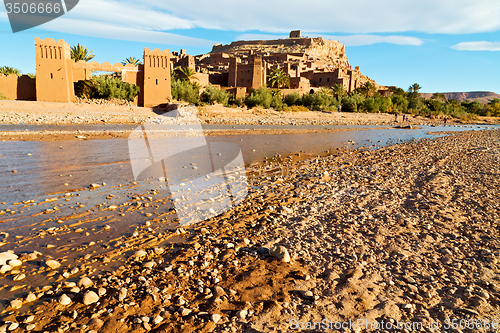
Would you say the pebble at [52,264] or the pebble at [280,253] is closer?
the pebble at [52,264]

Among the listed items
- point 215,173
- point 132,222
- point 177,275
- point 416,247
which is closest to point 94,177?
point 215,173

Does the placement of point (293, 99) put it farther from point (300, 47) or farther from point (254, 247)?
point (300, 47)

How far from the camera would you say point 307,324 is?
7.54 ft

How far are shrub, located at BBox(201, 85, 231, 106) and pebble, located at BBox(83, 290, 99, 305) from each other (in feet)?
109

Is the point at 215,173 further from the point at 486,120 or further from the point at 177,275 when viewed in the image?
the point at 486,120

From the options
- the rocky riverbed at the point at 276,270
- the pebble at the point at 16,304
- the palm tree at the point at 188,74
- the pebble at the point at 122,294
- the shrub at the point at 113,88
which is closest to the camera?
the rocky riverbed at the point at 276,270

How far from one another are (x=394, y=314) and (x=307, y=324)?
0.74m

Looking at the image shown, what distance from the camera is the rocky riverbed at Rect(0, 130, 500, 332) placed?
7.82 feet

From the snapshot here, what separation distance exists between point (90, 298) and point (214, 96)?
1331 inches

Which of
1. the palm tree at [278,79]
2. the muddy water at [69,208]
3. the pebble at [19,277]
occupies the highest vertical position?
the palm tree at [278,79]

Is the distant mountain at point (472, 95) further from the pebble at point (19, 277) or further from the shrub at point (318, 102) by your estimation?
the pebble at point (19, 277)

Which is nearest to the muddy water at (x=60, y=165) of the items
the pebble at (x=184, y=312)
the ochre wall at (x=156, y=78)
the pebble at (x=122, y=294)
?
the pebble at (x=122, y=294)

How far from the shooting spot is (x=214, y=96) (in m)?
34.9

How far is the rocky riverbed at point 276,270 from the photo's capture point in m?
2.38
